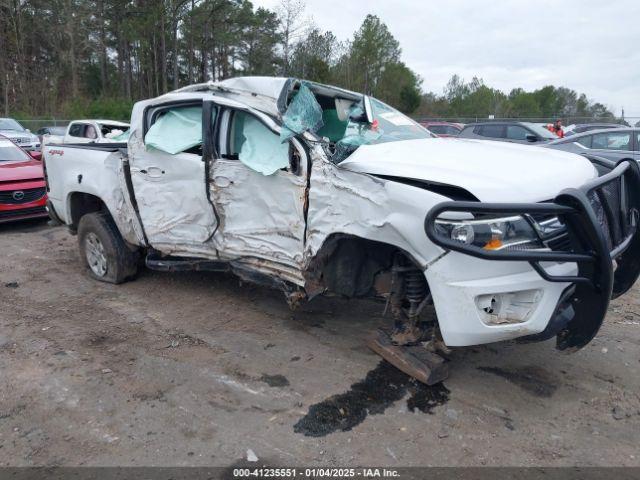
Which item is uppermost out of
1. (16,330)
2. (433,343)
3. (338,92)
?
(338,92)

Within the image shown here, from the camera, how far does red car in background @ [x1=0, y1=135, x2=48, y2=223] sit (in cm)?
816

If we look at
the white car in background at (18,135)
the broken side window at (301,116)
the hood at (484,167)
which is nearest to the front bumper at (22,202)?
the broken side window at (301,116)

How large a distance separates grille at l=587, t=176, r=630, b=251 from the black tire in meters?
4.45

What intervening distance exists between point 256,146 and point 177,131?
3.27 feet

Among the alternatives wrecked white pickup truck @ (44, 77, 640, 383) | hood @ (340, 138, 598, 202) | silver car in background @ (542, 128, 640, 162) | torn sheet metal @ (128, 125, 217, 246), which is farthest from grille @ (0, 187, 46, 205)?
silver car in background @ (542, 128, 640, 162)

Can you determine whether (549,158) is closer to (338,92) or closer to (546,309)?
(546,309)

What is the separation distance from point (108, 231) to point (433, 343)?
366cm

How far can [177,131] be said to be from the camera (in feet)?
15.4

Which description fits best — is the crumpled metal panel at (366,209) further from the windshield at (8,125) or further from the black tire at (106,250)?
the windshield at (8,125)

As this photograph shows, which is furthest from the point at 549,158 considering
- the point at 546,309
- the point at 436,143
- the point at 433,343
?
the point at 433,343

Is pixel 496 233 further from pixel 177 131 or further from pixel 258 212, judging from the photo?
pixel 177 131

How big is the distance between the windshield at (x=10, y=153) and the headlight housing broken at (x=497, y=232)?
29.5ft

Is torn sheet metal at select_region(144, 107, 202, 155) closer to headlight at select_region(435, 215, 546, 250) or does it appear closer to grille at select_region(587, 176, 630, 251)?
headlight at select_region(435, 215, 546, 250)

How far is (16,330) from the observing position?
4402mm
